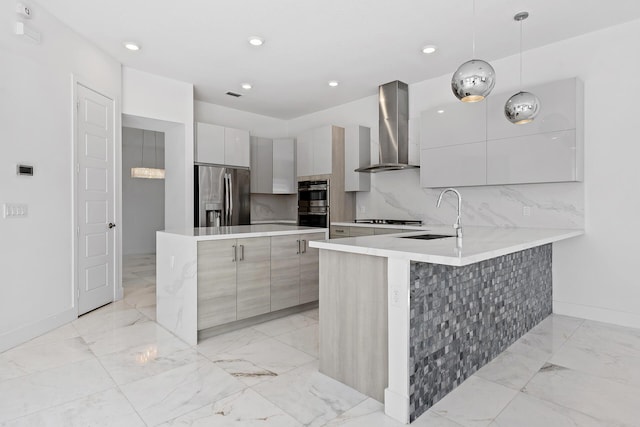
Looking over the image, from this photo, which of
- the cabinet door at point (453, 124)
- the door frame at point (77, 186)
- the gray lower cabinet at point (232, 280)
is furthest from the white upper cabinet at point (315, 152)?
the door frame at point (77, 186)

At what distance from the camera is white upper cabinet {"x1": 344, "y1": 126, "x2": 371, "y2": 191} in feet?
17.2

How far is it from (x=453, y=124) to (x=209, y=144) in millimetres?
3369

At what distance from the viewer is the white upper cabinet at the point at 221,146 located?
5.16 meters

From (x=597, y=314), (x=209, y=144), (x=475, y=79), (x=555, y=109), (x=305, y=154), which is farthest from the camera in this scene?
(x=305, y=154)

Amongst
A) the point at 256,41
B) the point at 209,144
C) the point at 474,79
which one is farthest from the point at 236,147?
the point at 474,79

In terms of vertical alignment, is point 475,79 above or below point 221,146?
below

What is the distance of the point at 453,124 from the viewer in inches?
158

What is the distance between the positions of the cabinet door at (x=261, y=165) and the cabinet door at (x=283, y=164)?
8cm

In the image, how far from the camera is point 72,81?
11.2 ft

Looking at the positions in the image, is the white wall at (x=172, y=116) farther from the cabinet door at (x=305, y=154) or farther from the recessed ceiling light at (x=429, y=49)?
the recessed ceiling light at (x=429, y=49)

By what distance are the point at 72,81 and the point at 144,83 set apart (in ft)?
3.76

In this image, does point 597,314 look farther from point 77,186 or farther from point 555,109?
point 77,186

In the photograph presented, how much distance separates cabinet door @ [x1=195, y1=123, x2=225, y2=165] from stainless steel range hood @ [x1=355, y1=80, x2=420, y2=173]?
7.26 feet

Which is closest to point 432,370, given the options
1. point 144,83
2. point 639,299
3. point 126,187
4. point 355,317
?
point 355,317
